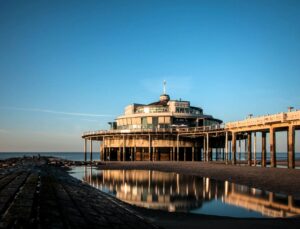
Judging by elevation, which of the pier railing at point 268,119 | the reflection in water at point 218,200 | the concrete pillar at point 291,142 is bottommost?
the reflection in water at point 218,200

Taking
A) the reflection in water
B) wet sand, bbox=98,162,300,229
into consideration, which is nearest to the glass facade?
Result: wet sand, bbox=98,162,300,229

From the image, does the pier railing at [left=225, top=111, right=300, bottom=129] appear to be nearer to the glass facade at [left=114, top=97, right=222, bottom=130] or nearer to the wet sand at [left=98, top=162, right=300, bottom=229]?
the wet sand at [left=98, top=162, right=300, bottom=229]

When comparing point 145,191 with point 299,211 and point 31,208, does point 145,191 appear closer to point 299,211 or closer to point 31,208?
point 299,211

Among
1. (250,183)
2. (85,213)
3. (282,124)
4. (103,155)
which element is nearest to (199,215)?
(85,213)

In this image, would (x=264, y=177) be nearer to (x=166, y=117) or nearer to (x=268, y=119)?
(x=268, y=119)

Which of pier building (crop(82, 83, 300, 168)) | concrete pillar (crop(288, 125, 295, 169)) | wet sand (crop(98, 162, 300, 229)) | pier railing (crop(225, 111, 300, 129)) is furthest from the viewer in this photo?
pier building (crop(82, 83, 300, 168))

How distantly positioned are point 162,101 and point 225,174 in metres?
42.0

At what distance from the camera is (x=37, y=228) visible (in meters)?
6.65

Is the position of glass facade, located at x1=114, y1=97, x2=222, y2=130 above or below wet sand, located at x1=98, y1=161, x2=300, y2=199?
above

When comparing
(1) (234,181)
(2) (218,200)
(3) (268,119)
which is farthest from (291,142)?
(2) (218,200)

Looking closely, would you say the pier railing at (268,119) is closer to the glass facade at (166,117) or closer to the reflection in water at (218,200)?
the reflection in water at (218,200)

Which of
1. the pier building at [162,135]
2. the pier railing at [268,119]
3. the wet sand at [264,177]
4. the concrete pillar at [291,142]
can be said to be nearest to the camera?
the wet sand at [264,177]

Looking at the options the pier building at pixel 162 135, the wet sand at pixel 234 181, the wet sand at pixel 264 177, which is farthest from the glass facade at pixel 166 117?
the wet sand at pixel 264 177

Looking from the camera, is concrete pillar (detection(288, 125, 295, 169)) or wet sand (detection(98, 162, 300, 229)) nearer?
wet sand (detection(98, 162, 300, 229))
